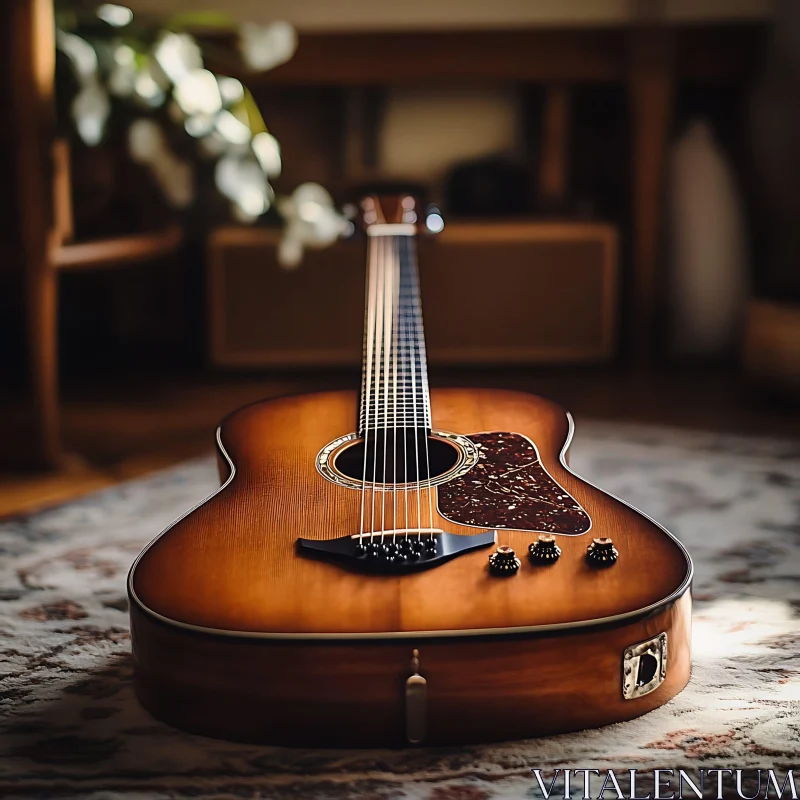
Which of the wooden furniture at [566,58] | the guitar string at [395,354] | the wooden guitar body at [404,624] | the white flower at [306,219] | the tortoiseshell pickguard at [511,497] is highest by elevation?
the wooden furniture at [566,58]

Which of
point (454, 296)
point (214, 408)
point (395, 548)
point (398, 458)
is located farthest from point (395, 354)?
point (454, 296)

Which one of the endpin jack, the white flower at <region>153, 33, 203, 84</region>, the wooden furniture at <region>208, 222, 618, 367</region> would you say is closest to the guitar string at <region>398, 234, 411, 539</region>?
the endpin jack

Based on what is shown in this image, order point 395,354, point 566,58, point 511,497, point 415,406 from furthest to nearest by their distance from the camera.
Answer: point 566,58 → point 395,354 → point 415,406 → point 511,497

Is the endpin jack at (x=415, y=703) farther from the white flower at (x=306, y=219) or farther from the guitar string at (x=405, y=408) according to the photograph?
the white flower at (x=306, y=219)

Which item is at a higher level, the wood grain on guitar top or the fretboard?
the fretboard

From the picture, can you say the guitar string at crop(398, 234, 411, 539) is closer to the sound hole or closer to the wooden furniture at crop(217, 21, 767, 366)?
the sound hole

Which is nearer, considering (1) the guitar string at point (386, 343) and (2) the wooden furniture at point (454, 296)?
(1) the guitar string at point (386, 343)

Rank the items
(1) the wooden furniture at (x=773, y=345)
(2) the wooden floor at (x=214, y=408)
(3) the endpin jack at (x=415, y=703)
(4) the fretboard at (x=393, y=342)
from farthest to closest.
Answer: (1) the wooden furniture at (x=773, y=345) → (2) the wooden floor at (x=214, y=408) → (4) the fretboard at (x=393, y=342) → (3) the endpin jack at (x=415, y=703)

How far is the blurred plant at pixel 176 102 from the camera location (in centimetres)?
112

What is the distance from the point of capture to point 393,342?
92 centimetres

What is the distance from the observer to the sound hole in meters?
0.71

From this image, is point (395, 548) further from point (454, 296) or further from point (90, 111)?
point (454, 296)

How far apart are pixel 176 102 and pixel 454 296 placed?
2.20ft

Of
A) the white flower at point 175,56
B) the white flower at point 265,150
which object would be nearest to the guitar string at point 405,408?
the white flower at point 265,150
